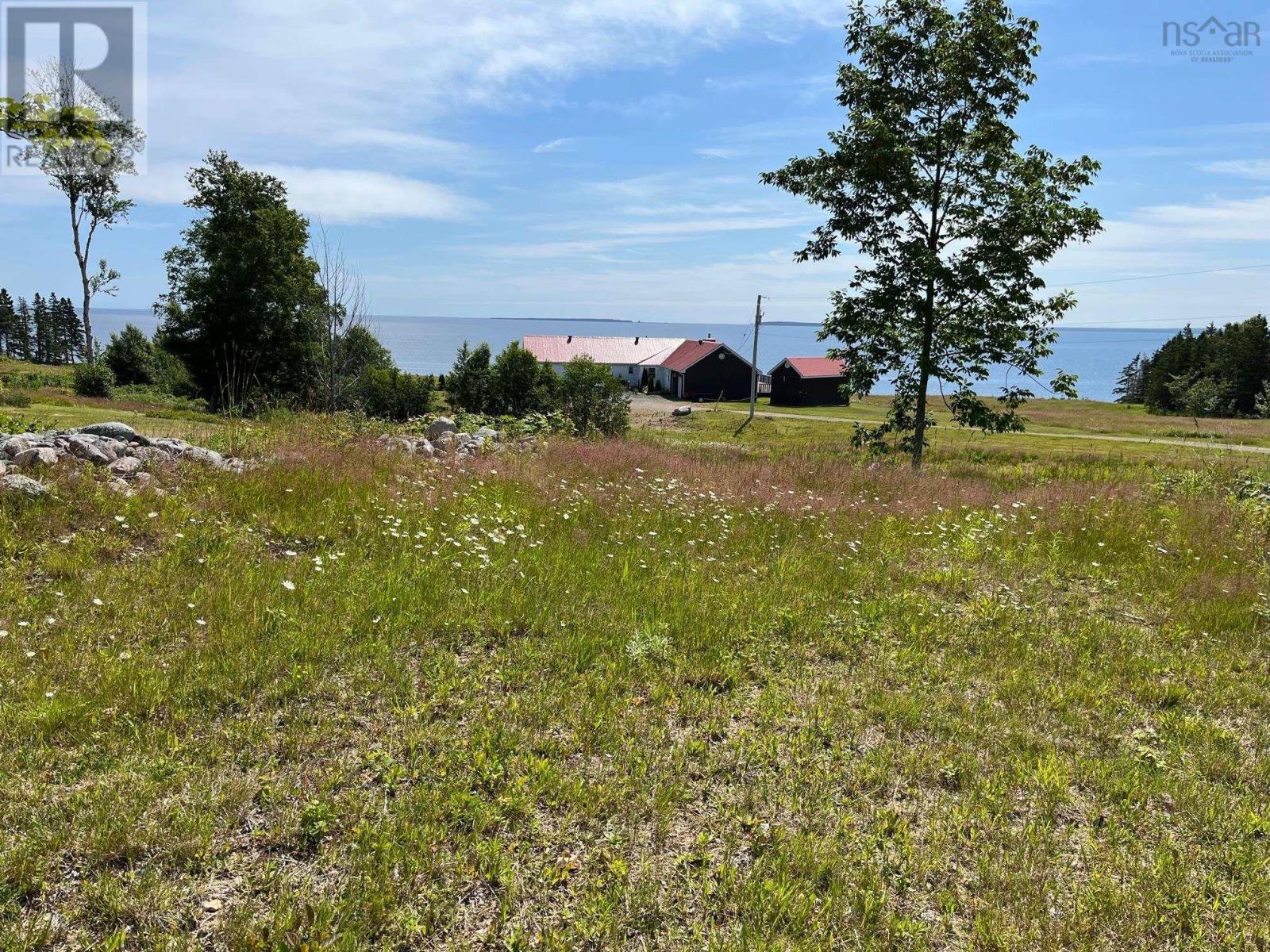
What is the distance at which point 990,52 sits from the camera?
1531cm

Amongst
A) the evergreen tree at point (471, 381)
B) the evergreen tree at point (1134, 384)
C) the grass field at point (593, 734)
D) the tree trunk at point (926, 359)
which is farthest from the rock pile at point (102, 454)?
the evergreen tree at point (1134, 384)

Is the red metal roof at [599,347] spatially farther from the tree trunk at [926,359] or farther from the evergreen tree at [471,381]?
the tree trunk at [926,359]

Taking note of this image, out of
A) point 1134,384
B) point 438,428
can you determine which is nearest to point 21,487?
point 438,428

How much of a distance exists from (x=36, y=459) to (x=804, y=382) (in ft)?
240

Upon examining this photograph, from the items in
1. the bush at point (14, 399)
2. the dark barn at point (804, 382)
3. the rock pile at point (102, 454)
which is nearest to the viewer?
the rock pile at point (102, 454)

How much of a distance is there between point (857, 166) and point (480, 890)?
55.9 ft

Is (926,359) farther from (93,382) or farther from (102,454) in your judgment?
(93,382)

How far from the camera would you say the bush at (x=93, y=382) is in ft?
115

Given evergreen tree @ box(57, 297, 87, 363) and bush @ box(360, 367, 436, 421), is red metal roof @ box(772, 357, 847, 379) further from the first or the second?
evergreen tree @ box(57, 297, 87, 363)

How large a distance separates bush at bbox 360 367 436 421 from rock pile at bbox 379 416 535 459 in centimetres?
2064

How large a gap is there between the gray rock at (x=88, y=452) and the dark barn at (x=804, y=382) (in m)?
72.1

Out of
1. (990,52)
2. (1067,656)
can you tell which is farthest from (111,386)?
(1067,656)

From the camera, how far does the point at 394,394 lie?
118 ft

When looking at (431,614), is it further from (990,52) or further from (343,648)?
(990,52)
